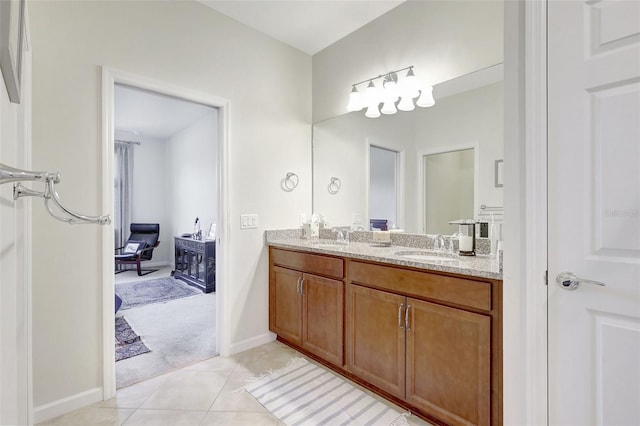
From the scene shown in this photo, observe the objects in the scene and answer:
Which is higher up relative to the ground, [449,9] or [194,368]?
[449,9]

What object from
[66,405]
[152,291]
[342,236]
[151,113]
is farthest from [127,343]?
[151,113]

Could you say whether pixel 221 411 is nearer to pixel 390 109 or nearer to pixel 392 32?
pixel 390 109

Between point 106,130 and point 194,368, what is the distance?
1.72 m

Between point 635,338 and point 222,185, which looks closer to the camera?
point 635,338

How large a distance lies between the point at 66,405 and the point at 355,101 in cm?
282

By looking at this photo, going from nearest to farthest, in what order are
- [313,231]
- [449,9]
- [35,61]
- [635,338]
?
[635,338]
[35,61]
[449,9]
[313,231]

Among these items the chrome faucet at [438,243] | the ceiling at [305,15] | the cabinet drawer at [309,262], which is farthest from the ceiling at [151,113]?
the chrome faucet at [438,243]

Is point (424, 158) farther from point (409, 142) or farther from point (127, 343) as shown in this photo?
point (127, 343)

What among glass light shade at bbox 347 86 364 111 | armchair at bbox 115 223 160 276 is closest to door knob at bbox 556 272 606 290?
glass light shade at bbox 347 86 364 111

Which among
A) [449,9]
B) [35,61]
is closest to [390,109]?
Result: [449,9]

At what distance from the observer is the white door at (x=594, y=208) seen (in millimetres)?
1086

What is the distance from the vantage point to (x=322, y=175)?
3014mm

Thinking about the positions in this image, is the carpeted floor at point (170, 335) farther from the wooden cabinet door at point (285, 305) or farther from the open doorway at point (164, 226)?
the wooden cabinet door at point (285, 305)

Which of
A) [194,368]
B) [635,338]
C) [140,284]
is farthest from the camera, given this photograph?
[140,284]
